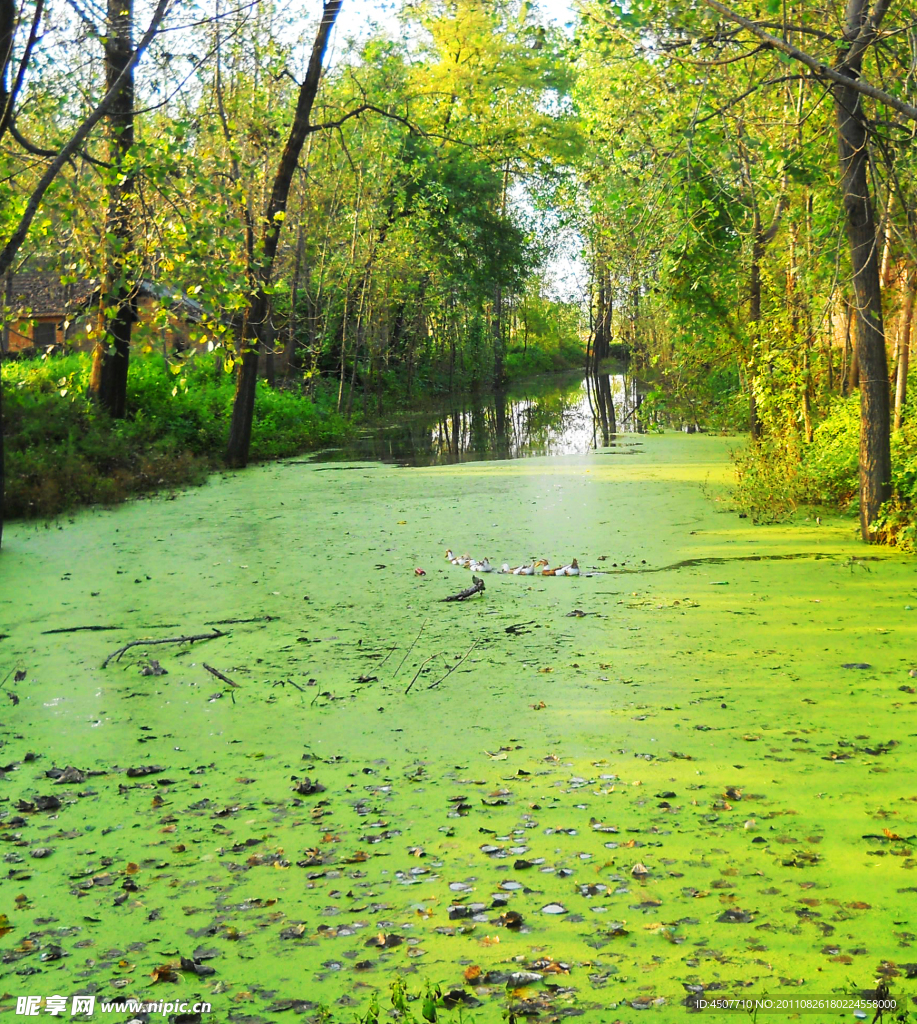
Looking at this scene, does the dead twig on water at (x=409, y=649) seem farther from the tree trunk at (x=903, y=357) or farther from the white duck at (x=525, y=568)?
the tree trunk at (x=903, y=357)

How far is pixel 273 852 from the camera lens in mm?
3043

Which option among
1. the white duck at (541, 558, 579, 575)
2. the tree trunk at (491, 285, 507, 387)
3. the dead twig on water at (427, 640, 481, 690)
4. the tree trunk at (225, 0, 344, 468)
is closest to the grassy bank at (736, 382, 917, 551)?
the white duck at (541, 558, 579, 575)

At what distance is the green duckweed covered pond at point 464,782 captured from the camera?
2412 mm

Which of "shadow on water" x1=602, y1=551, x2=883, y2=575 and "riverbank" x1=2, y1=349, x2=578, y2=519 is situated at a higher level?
"riverbank" x1=2, y1=349, x2=578, y2=519

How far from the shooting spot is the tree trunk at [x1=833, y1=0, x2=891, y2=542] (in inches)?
254

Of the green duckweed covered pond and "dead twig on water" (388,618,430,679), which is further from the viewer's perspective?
"dead twig on water" (388,618,430,679)

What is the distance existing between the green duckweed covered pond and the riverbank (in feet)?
5.64

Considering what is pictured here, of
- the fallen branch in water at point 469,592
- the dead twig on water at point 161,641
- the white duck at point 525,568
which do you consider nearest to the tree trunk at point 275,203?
the white duck at point 525,568

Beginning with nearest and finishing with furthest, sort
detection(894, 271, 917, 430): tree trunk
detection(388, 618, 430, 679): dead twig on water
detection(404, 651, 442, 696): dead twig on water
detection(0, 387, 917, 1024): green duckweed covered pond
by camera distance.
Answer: detection(0, 387, 917, 1024): green duckweed covered pond → detection(404, 651, 442, 696): dead twig on water → detection(388, 618, 430, 679): dead twig on water → detection(894, 271, 917, 430): tree trunk

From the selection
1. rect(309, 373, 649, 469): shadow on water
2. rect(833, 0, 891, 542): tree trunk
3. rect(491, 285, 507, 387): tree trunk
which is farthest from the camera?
rect(491, 285, 507, 387): tree trunk

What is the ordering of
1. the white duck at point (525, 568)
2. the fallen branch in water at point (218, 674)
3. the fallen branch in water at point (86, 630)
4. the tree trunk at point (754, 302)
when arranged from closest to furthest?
the fallen branch in water at point (218, 674)
the fallen branch in water at point (86, 630)
the white duck at point (525, 568)
the tree trunk at point (754, 302)

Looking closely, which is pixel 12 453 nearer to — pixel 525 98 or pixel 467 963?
pixel 467 963

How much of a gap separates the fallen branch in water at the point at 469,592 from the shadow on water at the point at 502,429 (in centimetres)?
765

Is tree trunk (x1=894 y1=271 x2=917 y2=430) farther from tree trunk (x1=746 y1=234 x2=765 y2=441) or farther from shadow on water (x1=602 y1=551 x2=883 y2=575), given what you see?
tree trunk (x1=746 y1=234 x2=765 y2=441)
